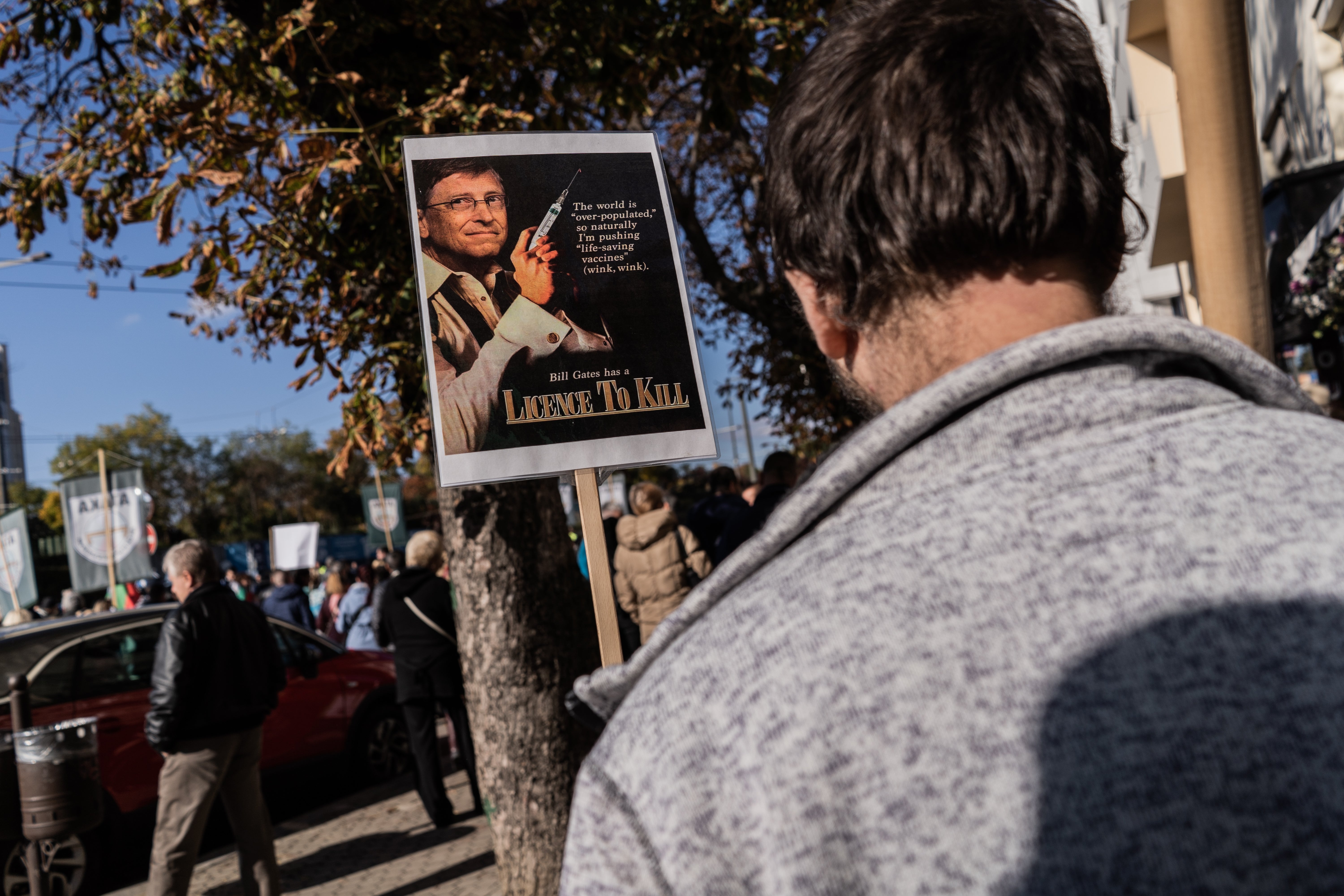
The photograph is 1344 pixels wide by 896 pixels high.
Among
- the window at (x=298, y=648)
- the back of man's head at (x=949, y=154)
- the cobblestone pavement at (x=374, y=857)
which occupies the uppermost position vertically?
the back of man's head at (x=949, y=154)

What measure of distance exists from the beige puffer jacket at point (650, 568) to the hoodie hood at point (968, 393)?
582 centimetres

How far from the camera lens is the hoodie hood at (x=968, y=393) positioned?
79 centimetres

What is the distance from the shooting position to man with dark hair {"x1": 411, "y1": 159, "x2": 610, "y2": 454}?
2.24m

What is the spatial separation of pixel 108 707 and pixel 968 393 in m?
6.66

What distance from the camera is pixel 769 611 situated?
0.76 metres

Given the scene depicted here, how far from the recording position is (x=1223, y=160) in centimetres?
303

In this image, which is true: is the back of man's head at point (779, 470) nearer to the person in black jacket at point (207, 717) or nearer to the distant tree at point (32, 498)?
the person in black jacket at point (207, 717)

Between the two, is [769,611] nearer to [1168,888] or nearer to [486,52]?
[1168,888]

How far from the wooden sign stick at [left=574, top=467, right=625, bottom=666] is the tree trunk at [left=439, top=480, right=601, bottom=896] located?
5.31ft

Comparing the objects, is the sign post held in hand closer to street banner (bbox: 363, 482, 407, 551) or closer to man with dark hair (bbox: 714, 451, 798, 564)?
man with dark hair (bbox: 714, 451, 798, 564)

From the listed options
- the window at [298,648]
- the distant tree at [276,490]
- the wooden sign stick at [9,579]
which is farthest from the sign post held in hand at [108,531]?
the distant tree at [276,490]

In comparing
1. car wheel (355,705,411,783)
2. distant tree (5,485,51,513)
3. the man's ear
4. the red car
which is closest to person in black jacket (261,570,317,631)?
car wheel (355,705,411,783)

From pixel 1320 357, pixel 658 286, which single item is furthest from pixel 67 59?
pixel 1320 357

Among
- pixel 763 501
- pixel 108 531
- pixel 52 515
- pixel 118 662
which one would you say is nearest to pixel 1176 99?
pixel 763 501
